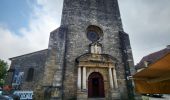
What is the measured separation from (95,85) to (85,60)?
2.61 meters

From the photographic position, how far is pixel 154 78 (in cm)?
349

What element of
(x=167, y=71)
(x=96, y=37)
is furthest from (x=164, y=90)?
(x=96, y=37)

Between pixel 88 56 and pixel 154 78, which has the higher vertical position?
pixel 88 56

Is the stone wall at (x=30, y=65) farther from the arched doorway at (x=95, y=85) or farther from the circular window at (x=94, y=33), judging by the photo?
the circular window at (x=94, y=33)

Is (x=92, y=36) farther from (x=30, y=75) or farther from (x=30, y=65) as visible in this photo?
(x=30, y=75)

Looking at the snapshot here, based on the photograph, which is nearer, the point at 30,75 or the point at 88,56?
the point at 88,56

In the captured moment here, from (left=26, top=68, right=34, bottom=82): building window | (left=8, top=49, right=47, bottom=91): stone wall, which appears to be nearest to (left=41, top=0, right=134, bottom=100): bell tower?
(left=8, top=49, right=47, bottom=91): stone wall

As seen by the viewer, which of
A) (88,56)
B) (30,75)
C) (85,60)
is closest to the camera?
(85,60)

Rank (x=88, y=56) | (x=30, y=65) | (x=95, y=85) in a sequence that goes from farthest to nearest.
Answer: (x=30, y=65), (x=95, y=85), (x=88, y=56)

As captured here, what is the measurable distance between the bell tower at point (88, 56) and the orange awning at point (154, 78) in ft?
23.2

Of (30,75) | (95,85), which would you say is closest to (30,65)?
(30,75)

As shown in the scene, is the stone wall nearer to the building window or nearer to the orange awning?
the building window

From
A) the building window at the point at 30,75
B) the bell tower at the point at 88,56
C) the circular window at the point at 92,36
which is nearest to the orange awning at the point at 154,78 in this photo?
the bell tower at the point at 88,56

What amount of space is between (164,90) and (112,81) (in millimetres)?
7845
